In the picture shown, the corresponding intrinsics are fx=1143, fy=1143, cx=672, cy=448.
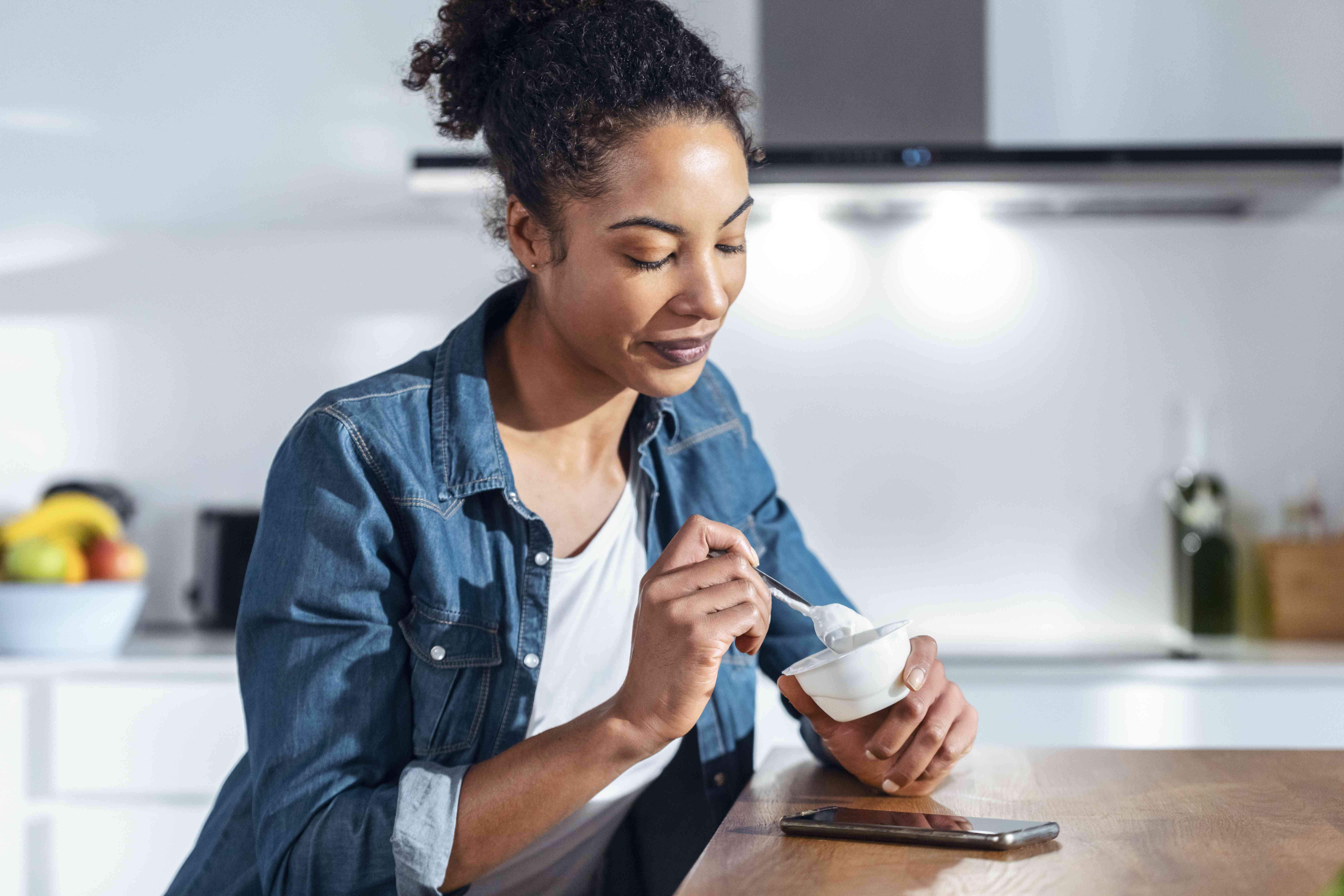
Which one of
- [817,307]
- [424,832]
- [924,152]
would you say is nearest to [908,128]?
[924,152]

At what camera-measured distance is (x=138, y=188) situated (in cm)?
233

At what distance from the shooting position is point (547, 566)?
104cm

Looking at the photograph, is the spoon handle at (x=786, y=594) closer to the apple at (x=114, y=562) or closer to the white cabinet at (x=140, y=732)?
the white cabinet at (x=140, y=732)

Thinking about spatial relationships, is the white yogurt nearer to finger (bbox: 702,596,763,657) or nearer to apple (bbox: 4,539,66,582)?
finger (bbox: 702,596,763,657)

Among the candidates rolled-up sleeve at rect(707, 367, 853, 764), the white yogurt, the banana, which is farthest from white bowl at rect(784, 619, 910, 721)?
the banana

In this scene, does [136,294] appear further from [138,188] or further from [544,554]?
[544,554]

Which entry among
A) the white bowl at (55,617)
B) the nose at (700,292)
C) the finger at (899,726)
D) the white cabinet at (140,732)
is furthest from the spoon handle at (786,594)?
the white bowl at (55,617)

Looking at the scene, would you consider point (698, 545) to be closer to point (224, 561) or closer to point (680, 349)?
point (680, 349)

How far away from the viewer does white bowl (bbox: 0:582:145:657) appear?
6.56ft

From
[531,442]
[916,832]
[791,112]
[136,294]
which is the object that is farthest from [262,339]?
[916,832]

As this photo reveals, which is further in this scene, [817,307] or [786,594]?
[817,307]

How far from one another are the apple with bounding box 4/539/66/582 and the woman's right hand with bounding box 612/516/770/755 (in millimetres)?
1626

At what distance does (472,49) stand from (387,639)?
572mm

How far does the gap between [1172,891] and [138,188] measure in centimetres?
231
